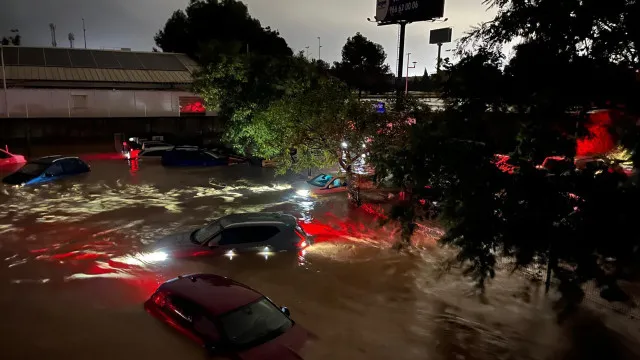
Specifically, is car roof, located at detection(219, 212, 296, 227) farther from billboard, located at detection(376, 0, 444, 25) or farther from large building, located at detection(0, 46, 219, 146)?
billboard, located at detection(376, 0, 444, 25)

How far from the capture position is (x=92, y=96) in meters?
32.6

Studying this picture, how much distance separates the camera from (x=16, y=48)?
35906 millimetres

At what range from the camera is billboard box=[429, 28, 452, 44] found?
31.3 m

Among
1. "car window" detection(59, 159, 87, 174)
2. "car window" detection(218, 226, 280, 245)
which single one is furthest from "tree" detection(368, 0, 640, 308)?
"car window" detection(59, 159, 87, 174)

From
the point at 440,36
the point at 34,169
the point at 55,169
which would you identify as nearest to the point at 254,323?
the point at 55,169

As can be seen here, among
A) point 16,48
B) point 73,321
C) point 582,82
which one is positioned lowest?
point 73,321

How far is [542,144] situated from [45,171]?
2063cm

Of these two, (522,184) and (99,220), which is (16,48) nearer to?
(99,220)

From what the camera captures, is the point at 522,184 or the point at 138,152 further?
the point at 138,152

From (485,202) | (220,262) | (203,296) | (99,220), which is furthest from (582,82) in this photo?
(99,220)

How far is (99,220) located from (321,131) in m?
8.06

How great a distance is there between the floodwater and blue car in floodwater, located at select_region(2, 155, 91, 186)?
11.1 ft

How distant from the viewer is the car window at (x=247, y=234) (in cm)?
1109

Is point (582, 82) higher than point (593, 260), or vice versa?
point (582, 82)
